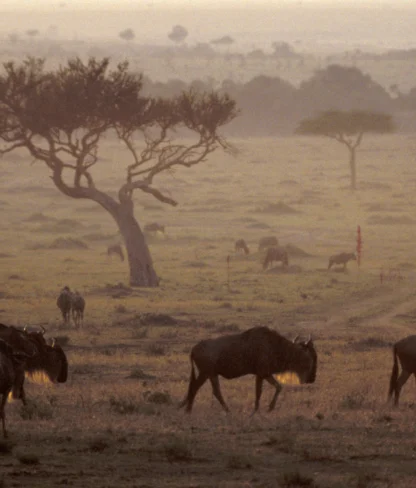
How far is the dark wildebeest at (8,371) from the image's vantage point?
12688 millimetres

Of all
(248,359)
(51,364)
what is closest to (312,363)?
(248,359)

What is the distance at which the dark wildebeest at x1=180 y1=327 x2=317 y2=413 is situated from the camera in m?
14.9

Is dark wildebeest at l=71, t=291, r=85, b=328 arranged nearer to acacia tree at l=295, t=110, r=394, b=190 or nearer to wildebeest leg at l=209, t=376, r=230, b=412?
wildebeest leg at l=209, t=376, r=230, b=412

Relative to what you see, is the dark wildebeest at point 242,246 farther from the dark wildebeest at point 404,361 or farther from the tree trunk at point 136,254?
the dark wildebeest at point 404,361

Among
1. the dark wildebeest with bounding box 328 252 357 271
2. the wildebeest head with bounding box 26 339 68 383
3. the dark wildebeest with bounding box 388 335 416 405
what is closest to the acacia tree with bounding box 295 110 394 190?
the dark wildebeest with bounding box 328 252 357 271

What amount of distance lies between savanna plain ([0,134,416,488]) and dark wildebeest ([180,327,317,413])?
0.41 metres

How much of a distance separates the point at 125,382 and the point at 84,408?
339 cm

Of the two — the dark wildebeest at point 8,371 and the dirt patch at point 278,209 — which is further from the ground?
the dark wildebeest at point 8,371

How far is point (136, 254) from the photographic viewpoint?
36469 millimetres

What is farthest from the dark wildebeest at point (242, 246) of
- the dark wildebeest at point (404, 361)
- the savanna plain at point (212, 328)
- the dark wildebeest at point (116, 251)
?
the dark wildebeest at point (404, 361)

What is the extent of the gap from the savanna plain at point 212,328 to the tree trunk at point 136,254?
1.93 ft

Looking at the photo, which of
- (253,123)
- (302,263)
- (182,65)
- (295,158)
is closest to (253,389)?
(302,263)

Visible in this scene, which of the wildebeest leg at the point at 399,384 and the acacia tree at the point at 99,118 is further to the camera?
the acacia tree at the point at 99,118

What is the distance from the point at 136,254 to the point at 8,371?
2368 cm
